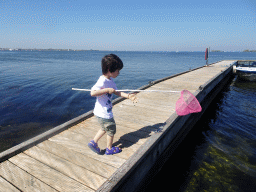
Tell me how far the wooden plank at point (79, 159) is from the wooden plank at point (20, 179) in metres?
0.66

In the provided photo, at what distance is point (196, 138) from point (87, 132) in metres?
4.93

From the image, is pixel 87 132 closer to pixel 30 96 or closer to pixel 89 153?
pixel 89 153

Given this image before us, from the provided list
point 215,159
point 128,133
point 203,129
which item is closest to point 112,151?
point 128,133

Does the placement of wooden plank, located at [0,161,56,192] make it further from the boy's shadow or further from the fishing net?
the fishing net

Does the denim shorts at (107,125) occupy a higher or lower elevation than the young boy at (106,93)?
lower

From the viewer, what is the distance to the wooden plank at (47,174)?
Answer: 8.41 feet

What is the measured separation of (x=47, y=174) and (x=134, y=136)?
6.90ft

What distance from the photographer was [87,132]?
4.35 m

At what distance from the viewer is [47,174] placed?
2830 mm

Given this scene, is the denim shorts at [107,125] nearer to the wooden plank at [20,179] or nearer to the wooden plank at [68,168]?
the wooden plank at [68,168]

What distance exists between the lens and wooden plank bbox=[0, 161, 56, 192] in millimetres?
2541

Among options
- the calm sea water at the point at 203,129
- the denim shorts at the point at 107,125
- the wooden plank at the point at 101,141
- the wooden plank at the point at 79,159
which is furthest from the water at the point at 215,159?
the denim shorts at the point at 107,125

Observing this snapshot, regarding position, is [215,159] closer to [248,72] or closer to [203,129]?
[203,129]

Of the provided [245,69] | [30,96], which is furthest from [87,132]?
[245,69]
